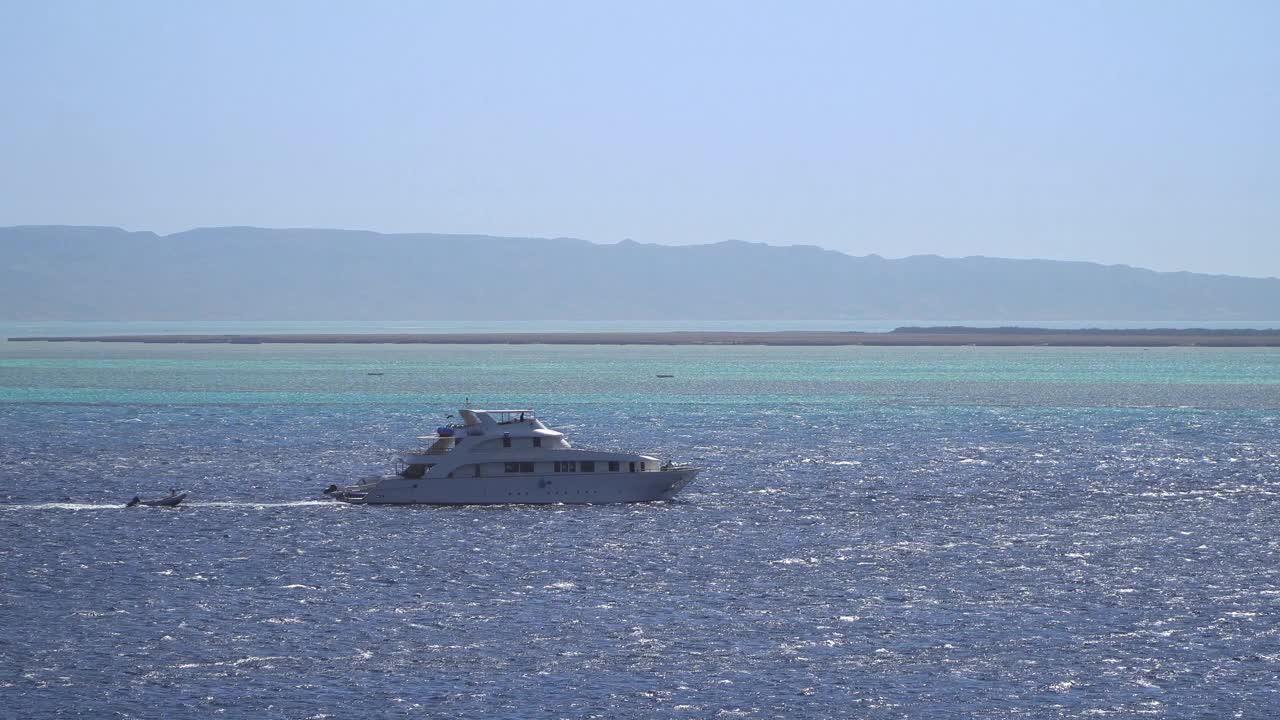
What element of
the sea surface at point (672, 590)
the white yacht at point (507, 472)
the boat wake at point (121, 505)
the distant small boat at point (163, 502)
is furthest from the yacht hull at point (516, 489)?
the distant small boat at point (163, 502)

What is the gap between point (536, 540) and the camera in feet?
205

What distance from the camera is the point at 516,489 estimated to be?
2852 inches

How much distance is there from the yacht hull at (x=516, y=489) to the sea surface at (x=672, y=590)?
0.61m

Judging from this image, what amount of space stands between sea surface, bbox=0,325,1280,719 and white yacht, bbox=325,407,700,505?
0.85 m

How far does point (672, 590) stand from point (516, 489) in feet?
72.2

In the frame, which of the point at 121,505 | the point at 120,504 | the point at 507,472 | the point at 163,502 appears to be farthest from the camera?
the point at 120,504

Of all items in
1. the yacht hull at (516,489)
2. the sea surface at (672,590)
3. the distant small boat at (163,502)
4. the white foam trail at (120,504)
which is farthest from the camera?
the yacht hull at (516,489)

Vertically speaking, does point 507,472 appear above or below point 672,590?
above

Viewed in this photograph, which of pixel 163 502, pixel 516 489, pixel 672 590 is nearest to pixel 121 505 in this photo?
pixel 163 502

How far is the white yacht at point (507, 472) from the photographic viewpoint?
72125 millimetres

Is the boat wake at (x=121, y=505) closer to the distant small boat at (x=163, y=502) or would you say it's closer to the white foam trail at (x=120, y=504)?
the white foam trail at (x=120, y=504)

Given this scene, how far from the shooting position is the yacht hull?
72.4m

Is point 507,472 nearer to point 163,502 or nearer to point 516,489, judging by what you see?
point 516,489

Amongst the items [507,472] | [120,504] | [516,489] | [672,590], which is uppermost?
[507,472]
